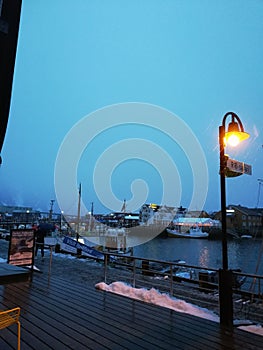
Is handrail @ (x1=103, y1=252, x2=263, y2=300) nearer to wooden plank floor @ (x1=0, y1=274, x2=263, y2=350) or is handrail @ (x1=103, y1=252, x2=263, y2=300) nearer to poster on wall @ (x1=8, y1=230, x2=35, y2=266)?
wooden plank floor @ (x1=0, y1=274, x2=263, y2=350)

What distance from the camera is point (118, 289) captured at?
626cm

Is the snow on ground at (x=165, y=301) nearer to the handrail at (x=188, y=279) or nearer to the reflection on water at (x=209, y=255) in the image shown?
the handrail at (x=188, y=279)

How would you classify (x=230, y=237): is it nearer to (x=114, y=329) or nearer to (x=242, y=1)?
(x=242, y=1)

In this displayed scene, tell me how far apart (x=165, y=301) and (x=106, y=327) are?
6.13 feet

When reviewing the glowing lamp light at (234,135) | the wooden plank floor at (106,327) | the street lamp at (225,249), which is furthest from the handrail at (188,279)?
the glowing lamp light at (234,135)

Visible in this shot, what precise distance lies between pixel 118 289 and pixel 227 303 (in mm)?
2887

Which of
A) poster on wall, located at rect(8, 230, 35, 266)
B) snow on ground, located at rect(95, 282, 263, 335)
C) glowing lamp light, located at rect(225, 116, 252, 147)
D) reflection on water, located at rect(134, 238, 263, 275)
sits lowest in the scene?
reflection on water, located at rect(134, 238, 263, 275)

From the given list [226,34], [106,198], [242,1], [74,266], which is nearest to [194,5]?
[242,1]

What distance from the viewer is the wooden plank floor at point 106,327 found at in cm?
340

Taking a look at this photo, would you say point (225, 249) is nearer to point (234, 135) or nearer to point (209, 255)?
point (234, 135)

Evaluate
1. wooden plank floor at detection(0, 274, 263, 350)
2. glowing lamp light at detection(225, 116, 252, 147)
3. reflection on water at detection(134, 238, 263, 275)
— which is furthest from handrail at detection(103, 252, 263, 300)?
reflection on water at detection(134, 238, 263, 275)

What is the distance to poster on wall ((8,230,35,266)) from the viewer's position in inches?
293

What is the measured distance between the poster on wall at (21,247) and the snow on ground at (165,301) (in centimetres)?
270

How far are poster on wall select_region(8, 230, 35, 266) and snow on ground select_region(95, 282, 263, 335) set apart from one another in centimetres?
270
